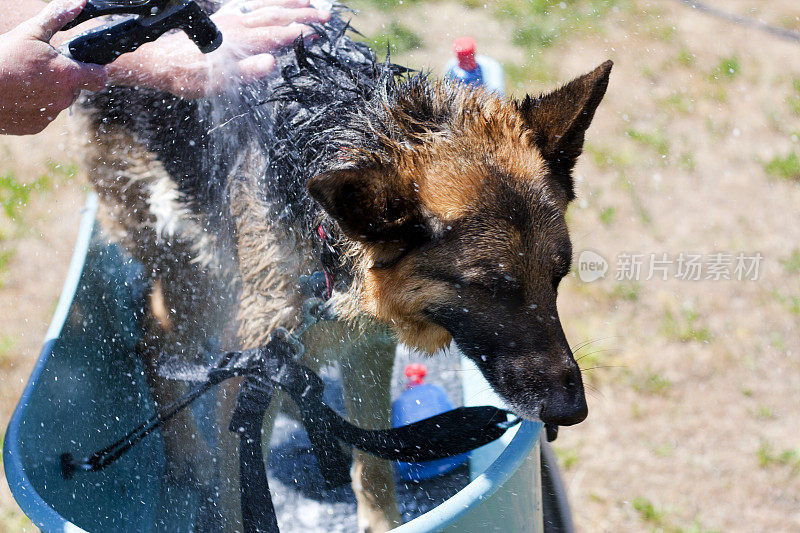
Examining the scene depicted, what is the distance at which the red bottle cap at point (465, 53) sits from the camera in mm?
3406

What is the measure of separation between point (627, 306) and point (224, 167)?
269 centimetres

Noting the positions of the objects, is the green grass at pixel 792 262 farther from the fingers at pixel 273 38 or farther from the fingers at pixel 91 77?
the fingers at pixel 91 77

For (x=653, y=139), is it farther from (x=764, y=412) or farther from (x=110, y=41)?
(x=110, y=41)

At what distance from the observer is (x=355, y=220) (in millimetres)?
2186

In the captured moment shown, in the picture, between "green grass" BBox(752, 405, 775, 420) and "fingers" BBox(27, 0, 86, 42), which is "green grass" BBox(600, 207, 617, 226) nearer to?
"green grass" BBox(752, 405, 775, 420)

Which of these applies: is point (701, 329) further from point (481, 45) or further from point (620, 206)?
point (481, 45)

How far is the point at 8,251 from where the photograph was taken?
4.89 m

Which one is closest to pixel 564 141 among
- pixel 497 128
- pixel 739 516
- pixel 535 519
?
pixel 497 128

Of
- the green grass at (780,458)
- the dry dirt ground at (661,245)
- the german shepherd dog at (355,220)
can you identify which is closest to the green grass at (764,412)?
the dry dirt ground at (661,245)

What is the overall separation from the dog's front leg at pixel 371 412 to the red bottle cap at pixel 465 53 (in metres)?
1.39

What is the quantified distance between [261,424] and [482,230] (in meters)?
1.24

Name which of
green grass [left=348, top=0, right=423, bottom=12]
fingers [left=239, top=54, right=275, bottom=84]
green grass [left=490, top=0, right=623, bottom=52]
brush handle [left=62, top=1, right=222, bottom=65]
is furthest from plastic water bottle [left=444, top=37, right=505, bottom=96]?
green grass [left=348, top=0, right=423, bottom=12]

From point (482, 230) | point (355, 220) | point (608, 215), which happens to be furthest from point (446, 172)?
point (608, 215)

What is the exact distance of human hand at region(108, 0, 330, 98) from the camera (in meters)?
2.83
